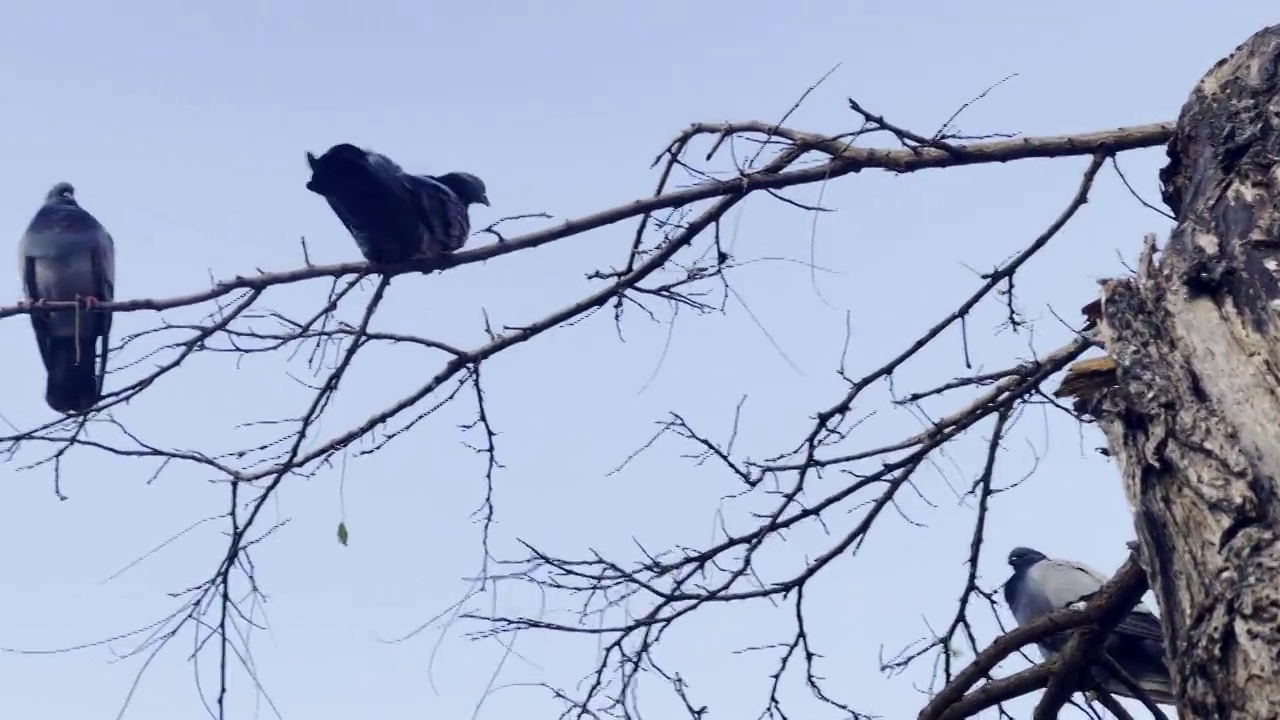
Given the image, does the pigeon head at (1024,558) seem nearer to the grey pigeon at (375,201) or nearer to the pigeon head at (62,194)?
the grey pigeon at (375,201)

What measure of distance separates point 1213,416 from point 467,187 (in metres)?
4.97

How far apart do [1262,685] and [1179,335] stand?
24.1 inches

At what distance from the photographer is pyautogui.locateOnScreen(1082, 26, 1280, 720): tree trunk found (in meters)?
1.79

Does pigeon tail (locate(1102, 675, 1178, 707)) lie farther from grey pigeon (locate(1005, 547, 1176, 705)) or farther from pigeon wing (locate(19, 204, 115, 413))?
pigeon wing (locate(19, 204, 115, 413))

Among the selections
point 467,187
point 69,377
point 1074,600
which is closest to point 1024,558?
point 1074,600

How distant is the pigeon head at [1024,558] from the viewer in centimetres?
653

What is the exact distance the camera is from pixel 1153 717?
3.46 m

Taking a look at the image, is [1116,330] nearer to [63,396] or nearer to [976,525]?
[976,525]

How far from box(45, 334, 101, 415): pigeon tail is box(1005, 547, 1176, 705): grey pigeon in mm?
4306

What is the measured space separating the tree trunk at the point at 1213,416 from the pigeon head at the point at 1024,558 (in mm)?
4317

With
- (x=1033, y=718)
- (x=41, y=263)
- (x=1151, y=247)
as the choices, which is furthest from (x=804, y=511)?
(x=41, y=263)

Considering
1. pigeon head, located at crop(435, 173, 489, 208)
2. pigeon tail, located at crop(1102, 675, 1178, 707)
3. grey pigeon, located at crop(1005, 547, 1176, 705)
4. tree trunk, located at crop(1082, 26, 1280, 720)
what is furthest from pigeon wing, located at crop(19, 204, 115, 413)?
tree trunk, located at crop(1082, 26, 1280, 720)

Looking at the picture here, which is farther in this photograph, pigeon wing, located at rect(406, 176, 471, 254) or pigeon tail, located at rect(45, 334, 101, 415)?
pigeon tail, located at rect(45, 334, 101, 415)

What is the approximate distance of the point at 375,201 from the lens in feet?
16.1
